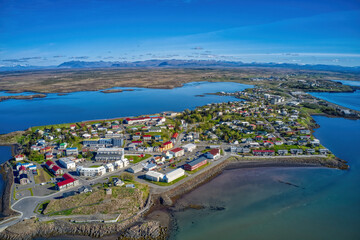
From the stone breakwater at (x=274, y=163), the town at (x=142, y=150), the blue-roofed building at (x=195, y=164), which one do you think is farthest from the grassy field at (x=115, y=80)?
the blue-roofed building at (x=195, y=164)

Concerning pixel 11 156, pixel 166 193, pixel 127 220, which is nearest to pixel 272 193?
pixel 166 193

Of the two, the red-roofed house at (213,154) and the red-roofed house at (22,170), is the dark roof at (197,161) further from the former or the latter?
the red-roofed house at (22,170)

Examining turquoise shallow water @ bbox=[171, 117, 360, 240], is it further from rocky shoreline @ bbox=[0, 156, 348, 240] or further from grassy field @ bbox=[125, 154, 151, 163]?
grassy field @ bbox=[125, 154, 151, 163]

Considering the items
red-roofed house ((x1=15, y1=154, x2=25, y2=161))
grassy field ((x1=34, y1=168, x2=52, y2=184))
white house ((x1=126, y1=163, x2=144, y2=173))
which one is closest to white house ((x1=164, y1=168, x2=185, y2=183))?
white house ((x1=126, y1=163, x2=144, y2=173))

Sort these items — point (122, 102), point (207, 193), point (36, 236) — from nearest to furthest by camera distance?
point (36, 236), point (207, 193), point (122, 102)

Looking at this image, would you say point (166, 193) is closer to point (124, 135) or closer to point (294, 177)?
point (294, 177)

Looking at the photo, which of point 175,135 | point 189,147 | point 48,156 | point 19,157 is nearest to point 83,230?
point 48,156
